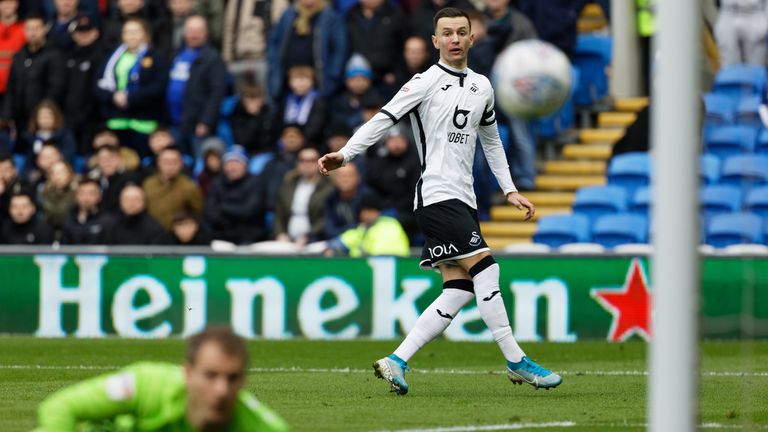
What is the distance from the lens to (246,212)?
62.8ft

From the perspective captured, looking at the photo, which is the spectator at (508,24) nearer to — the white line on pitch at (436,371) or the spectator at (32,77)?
the spectator at (32,77)

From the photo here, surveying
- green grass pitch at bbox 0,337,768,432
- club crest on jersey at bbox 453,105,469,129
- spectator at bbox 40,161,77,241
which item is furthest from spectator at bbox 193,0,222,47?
club crest on jersey at bbox 453,105,469,129

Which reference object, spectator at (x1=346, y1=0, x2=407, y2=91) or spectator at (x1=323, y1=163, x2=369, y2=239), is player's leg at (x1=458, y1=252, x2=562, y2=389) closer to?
spectator at (x1=323, y1=163, x2=369, y2=239)

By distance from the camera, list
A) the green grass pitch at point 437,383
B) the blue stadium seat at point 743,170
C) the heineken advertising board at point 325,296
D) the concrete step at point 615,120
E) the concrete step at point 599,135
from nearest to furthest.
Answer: the green grass pitch at point 437,383, the heineken advertising board at point 325,296, the blue stadium seat at point 743,170, the concrete step at point 599,135, the concrete step at point 615,120

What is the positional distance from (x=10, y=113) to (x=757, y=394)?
1313 cm

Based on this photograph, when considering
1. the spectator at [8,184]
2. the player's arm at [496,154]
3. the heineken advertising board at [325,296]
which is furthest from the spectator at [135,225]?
the player's arm at [496,154]

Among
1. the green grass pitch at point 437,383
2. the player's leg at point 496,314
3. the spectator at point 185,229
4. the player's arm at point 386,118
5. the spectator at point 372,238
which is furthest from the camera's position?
the spectator at point 185,229

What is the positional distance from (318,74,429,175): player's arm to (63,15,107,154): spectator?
11.0 m

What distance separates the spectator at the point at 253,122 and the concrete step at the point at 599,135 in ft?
12.5

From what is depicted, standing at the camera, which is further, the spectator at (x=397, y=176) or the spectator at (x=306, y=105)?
the spectator at (x=306, y=105)

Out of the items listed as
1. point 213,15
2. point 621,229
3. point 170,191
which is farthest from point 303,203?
point 213,15

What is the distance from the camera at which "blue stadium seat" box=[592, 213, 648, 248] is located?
60.2 feet

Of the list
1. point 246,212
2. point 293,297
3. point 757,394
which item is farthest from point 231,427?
point 246,212

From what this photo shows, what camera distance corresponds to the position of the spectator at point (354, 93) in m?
19.5
